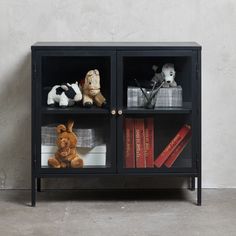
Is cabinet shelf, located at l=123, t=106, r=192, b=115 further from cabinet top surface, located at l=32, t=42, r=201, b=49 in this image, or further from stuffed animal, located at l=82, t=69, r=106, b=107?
cabinet top surface, located at l=32, t=42, r=201, b=49

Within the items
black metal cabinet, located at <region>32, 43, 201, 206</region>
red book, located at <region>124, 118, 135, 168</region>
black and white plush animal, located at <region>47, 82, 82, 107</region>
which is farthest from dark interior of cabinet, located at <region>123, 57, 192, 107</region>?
black and white plush animal, located at <region>47, 82, 82, 107</region>

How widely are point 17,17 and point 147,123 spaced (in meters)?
0.95

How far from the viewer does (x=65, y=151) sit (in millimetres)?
3750

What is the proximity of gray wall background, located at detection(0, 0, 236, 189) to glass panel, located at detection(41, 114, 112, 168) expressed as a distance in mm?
386

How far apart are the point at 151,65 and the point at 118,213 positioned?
772 millimetres

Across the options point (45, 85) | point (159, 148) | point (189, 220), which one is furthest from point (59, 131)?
point (189, 220)

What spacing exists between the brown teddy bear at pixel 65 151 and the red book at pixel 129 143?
24cm

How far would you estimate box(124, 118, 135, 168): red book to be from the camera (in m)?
3.76

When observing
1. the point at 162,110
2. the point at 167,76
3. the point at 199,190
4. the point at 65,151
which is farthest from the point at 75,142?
the point at 199,190

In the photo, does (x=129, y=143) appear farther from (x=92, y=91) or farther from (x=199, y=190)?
(x=199, y=190)

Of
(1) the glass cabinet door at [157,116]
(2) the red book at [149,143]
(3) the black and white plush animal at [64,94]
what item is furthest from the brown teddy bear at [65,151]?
(2) the red book at [149,143]

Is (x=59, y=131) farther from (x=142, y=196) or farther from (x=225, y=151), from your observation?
(x=225, y=151)

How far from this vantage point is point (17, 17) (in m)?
4.04

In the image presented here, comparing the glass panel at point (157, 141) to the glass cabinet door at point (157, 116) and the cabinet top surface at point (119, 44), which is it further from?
the cabinet top surface at point (119, 44)
